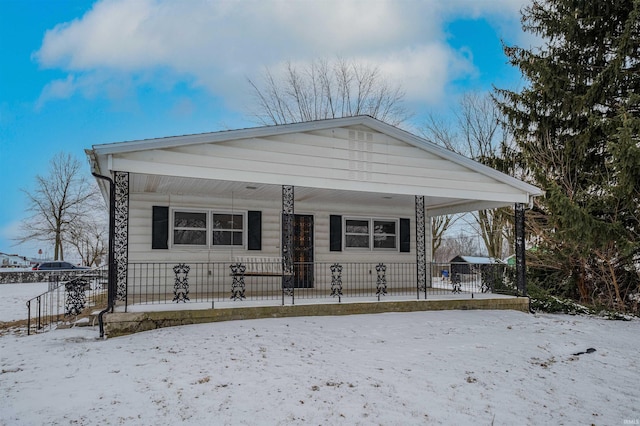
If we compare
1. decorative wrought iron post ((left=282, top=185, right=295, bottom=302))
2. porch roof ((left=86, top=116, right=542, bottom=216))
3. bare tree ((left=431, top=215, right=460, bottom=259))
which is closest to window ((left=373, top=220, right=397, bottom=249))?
porch roof ((left=86, top=116, right=542, bottom=216))

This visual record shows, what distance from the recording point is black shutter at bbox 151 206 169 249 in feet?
35.1

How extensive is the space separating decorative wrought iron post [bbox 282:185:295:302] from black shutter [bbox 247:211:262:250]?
7.85 ft

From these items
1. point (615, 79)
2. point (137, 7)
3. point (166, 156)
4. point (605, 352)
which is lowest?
point (605, 352)

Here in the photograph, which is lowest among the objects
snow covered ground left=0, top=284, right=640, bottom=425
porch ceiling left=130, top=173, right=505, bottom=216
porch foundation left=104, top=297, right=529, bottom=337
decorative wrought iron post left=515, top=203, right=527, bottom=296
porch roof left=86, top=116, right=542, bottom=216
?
snow covered ground left=0, top=284, right=640, bottom=425

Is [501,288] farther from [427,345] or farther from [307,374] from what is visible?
[307,374]

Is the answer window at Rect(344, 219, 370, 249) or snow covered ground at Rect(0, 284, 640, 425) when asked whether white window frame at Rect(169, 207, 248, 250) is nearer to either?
window at Rect(344, 219, 370, 249)

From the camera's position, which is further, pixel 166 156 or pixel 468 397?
pixel 166 156

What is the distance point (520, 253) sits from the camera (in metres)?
11.1

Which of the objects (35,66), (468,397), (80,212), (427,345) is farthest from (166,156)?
(80,212)

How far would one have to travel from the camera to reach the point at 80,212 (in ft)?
107

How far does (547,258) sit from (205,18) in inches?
611

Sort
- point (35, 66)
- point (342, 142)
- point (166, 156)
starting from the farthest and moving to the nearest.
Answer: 1. point (35, 66)
2. point (342, 142)
3. point (166, 156)

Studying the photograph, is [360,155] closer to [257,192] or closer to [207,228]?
[257,192]

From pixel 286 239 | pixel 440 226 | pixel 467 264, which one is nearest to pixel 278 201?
pixel 286 239
